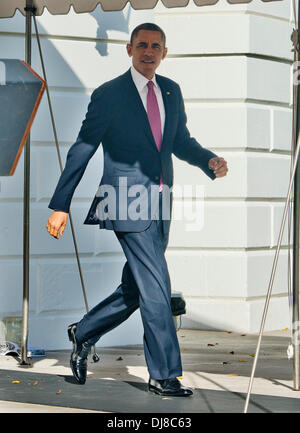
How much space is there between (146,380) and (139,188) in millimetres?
1402

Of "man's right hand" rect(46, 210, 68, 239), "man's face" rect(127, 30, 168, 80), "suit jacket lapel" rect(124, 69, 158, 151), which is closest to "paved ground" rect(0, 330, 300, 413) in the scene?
"man's right hand" rect(46, 210, 68, 239)

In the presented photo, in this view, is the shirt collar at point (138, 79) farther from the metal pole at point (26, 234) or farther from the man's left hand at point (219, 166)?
the metal pole at point (26, 234)

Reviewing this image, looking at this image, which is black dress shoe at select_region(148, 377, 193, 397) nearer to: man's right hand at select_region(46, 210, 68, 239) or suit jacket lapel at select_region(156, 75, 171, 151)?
man's right hand at select_region(46, 210, 68, 239)

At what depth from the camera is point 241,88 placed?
31.4 ft

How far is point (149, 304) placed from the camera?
20.2 feet

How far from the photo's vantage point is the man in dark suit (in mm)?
6152

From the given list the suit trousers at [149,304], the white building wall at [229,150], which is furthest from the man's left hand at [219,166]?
the white building wall at [229,150]

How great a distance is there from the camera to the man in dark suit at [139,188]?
615 centimetres

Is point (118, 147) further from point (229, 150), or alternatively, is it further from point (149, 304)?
point (229, 150)

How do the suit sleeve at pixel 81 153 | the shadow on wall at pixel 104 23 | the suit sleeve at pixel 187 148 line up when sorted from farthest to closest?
the shadow on wall at pixel 104 23
the suit sleeve at pixel 187 148
the suit sleeve at pixel 81 153

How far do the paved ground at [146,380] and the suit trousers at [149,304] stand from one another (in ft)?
0.82

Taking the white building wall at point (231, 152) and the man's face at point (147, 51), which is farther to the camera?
the white building wall at point (231, 152)
